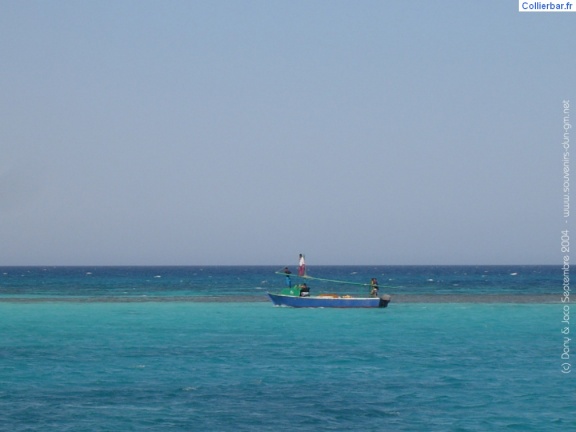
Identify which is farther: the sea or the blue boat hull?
the blue boat hull

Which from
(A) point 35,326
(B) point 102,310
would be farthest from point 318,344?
(B) point 102,310

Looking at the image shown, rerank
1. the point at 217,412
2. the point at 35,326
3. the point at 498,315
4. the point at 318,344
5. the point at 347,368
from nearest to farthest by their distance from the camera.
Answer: the point at 217,412 → the point at 347,368 → the point at 318,344 → the point at 35,326 → the point at 498,315

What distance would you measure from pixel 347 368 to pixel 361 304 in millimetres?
32257

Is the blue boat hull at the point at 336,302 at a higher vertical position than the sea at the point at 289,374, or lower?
higher

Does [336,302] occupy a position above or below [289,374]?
above

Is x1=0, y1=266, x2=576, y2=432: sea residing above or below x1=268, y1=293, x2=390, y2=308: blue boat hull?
below

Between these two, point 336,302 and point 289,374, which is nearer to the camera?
point 289,374


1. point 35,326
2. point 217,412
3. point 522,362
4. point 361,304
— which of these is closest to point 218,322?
point 35,326

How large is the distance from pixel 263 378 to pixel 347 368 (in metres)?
4.07

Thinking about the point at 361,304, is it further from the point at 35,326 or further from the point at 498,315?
the point at 35,326

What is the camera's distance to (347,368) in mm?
A: 31938

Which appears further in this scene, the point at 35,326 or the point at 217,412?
the point at 35,326

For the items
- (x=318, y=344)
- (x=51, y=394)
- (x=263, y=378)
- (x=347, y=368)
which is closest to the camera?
(x=51, y=394)

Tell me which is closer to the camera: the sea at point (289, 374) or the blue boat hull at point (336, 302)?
the sea at point (289, 374)
